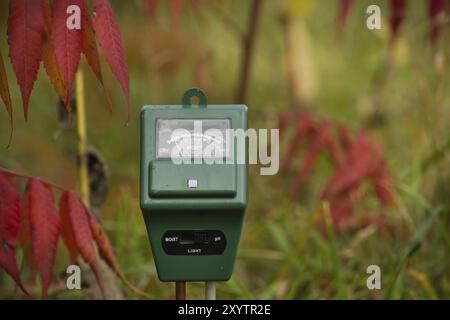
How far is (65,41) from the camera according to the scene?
53.2 inches

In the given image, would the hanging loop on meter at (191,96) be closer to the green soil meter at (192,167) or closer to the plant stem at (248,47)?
the green soil meter at (192,167)

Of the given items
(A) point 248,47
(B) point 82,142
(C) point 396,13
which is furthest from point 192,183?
(A) point 248,47

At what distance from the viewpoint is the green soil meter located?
4.47ft

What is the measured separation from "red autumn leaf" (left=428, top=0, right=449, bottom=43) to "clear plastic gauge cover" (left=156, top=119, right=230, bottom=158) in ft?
3.51

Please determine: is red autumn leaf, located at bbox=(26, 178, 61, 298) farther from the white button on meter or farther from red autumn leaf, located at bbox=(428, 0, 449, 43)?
red autumn leaf, located at bbox=(428, 0, 449, 43)

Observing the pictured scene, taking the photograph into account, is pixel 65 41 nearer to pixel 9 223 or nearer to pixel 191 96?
pixel 191 96

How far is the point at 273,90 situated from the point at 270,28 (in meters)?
0.82

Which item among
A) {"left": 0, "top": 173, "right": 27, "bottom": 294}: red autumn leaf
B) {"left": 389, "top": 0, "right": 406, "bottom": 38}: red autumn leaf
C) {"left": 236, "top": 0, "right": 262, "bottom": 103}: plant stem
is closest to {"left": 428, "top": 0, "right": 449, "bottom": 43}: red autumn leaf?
{"left": 389, "top": 0, "right": 406, "bottom": 38}: red autumn leaf

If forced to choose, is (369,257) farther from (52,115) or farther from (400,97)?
(52,115)

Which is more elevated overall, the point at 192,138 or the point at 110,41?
the point at 110,41

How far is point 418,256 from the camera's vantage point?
240cm

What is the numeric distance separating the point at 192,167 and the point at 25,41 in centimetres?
32

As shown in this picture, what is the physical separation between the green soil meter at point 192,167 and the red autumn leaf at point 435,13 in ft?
3.45
